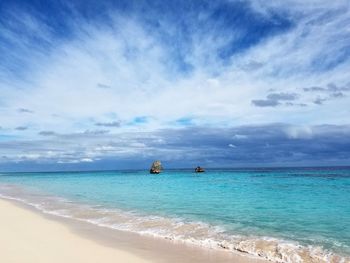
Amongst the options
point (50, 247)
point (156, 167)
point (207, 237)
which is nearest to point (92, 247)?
Answer: point (50, 247)

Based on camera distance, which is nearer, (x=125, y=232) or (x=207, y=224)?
(x=125, y=232)

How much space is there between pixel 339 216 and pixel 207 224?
7511 mm

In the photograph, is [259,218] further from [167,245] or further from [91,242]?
[91,242]

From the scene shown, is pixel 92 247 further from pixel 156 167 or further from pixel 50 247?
pixel 156 167

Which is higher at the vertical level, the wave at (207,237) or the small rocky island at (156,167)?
the small rocky island at (156,167)

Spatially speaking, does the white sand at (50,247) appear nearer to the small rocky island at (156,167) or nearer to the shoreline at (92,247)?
the shoreline at (92,247)

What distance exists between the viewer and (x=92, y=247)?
34.9 ft

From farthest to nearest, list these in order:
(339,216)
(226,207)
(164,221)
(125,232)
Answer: (226,207), (339,216), (164,221), (125,232)

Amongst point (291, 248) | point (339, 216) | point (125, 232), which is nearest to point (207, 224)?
point (125, 232)

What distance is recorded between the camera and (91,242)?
37.7 ft

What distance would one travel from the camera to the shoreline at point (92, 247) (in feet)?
30.6

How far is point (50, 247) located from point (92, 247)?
51.5 inches

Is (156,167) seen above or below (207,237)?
above

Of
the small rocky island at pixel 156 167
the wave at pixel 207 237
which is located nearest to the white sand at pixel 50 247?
the wave at pixel 207 237
